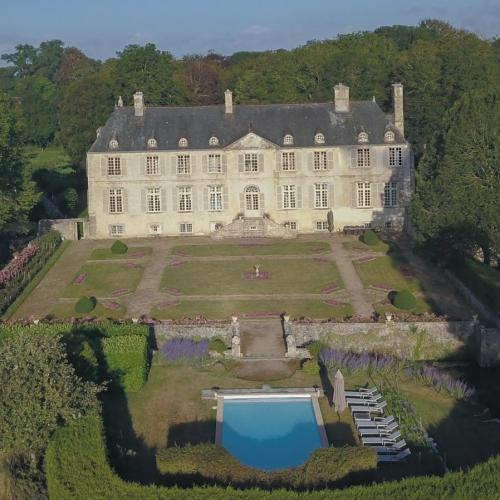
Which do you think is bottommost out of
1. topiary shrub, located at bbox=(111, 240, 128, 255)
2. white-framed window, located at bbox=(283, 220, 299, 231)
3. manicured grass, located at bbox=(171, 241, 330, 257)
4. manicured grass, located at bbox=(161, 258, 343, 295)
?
manicured grass, located at bbox=(161, 258, 343, 295)

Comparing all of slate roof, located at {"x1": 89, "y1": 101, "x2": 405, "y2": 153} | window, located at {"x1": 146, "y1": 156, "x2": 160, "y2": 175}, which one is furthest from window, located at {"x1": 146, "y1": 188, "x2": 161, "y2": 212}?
slate roof, located at {"x1": 89, "y1": 101, "x2": 405, "y2": 153}

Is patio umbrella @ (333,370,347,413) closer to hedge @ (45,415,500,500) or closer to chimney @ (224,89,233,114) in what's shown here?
hedge @ (45,415,500,500)

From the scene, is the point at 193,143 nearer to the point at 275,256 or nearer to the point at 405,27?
the point at 275,256

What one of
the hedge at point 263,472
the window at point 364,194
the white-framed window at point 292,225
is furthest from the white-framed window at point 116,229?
the hedge at point 263,472

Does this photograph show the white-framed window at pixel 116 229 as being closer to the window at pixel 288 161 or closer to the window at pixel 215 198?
the window at pixel 215 198

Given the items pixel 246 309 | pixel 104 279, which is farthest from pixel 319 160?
pixel 246 309

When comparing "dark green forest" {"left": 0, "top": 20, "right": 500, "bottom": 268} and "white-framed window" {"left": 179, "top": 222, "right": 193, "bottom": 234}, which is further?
"white-framed window" {"left": 179, "top": 222, "right": 193, "bottom": 234}

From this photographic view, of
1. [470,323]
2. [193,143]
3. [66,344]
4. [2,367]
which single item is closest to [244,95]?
[193,143]
